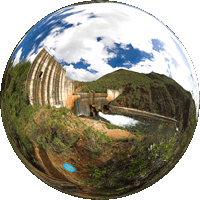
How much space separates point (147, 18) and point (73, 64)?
7.09 feet

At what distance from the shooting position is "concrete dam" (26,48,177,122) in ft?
16.9

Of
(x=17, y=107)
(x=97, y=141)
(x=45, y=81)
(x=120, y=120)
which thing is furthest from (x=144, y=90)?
(x=17, y=107)

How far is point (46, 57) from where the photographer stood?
215 inches

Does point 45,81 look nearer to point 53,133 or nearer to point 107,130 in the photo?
point 53,133

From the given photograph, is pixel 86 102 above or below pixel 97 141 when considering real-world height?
above

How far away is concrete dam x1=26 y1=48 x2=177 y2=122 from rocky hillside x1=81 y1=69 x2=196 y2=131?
99 millimetres

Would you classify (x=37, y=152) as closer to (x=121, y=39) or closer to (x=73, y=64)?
(x=73, y=64)

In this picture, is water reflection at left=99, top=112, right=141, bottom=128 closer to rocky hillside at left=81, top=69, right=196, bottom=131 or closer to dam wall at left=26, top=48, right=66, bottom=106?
rocky hillside at left=81, top=69, right=196, bottom=131

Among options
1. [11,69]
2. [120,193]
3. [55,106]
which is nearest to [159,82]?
[55,106]

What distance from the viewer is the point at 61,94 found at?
5215mm

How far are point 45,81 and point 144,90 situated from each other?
196 cm

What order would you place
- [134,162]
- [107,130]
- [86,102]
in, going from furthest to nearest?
[134,162], [107,130], [86,102]

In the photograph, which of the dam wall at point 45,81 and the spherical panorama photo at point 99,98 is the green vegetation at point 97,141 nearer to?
the spherical panorama photo at point 99,98

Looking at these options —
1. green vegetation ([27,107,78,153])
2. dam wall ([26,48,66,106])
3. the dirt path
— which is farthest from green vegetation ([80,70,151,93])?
green vegetation ([27,107,78,153])
